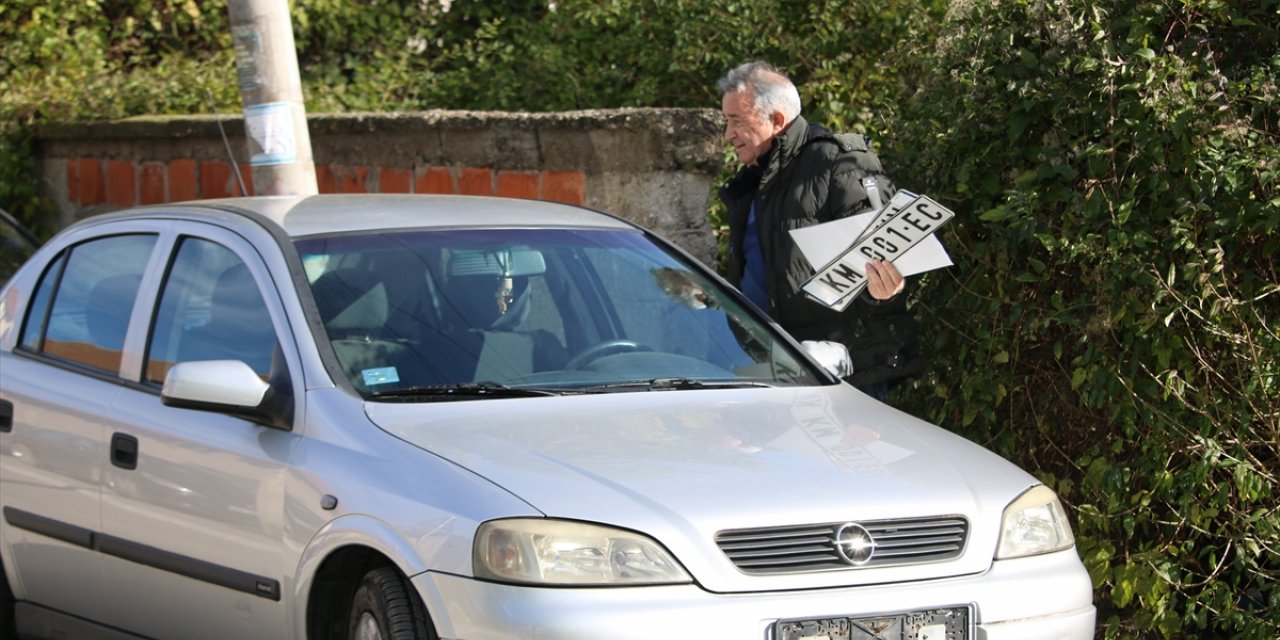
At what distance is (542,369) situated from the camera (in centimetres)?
483

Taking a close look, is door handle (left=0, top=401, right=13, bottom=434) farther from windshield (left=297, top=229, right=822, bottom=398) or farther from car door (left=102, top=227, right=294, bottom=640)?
windshield (left=297, top=229, right=822, bottom=398)

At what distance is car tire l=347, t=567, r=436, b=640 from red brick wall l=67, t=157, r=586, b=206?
3.94 m

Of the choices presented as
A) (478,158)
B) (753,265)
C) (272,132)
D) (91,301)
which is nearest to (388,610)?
(91,301)

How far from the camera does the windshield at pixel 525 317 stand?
4.73 meters

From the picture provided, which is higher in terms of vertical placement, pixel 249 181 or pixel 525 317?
pixel 525 317

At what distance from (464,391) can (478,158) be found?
13.0 feet

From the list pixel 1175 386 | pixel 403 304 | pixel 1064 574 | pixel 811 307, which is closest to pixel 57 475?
pixel 403 304

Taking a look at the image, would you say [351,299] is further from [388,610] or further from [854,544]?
[854,544]

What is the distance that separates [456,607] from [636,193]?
13.2ft

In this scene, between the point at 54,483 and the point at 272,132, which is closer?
the point at 54,483

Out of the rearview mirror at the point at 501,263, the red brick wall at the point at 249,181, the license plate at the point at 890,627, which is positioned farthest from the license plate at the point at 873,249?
the red brick wall at the point at 249,181

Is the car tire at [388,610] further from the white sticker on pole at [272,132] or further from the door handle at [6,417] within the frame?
the white sticker on pole at [272,132]

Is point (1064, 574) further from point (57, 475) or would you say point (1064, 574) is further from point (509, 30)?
point (509, 30)

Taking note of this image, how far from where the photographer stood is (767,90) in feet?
20.6
